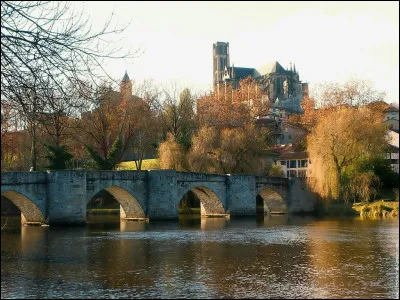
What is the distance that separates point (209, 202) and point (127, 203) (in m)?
6.82

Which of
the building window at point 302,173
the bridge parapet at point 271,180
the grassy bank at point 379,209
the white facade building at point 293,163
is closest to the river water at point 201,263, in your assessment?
the grassy bank at point 379,209

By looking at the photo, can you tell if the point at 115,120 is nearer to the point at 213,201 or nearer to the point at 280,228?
the point at 213,201

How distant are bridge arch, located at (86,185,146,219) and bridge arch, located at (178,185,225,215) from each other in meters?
4.71

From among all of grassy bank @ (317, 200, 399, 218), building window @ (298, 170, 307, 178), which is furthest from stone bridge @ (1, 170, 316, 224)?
building window @ (298, 170, 307, 178)

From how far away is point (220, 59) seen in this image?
130250 mm

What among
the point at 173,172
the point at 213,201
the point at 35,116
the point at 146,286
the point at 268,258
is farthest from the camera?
the point at 213,201

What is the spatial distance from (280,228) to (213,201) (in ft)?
37.3

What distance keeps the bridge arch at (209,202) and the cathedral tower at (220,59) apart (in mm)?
85807

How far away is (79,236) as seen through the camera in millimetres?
27906

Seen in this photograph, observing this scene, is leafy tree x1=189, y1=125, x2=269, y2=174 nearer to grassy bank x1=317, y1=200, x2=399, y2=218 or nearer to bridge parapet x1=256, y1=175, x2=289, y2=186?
bridge parapet x1=256, y1=175, x2=289, y2=186

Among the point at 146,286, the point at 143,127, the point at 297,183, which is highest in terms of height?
the point at 143,127

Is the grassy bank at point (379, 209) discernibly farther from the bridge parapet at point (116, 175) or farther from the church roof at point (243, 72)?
the church roof at point (243, 72)

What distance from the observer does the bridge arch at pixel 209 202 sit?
42.5m

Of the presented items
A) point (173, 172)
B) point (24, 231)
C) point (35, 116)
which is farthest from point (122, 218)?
point (35, 116)
